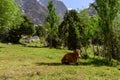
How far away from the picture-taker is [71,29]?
317 ft

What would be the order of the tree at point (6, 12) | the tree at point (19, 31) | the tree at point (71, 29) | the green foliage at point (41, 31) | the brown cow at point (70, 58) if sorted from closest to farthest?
the brown cow at point (70, 58)
the tree at point (6, 12)
the tree at point (71, 29)
the tree at point (19, 31)
the green foliage at point (41, 31)

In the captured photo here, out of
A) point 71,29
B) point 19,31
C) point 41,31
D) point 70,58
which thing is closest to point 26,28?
point 19,31

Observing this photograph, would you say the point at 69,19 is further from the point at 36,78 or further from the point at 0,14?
the point at 36,78

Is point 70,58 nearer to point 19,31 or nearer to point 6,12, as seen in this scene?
point 6,12

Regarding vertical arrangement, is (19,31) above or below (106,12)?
above

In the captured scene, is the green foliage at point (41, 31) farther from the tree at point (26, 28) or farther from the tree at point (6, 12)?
the tree at point (6, 12)

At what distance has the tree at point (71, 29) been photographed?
8947 centimetres

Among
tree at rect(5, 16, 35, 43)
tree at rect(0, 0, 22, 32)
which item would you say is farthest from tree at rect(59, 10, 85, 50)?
tree at rect(0, 0, 22, 32)

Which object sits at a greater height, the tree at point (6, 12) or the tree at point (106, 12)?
the tree at point (6, 12)

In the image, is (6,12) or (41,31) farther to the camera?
(41,31)

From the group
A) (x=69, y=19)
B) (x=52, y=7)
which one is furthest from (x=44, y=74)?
(x=69, y=19)

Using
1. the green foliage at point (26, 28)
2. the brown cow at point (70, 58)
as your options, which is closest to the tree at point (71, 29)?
the green foliage at point (26, 28)

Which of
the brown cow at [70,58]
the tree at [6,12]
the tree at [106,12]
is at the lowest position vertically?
the brown cow at [70,58]

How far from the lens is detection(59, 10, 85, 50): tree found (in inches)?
3522
